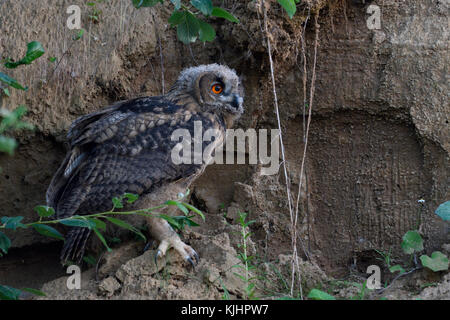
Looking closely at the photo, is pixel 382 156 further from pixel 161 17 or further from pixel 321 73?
pixel 161 17

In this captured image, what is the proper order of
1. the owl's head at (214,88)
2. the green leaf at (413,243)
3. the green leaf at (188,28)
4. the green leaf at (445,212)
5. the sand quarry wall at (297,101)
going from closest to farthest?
the green leaf at (188,28) → the green leaf at (445,212) → the green leaf at (413,243) → the owl's head at (214,88) → the sand quarry wall at (297,101)

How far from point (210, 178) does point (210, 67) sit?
3.49ft

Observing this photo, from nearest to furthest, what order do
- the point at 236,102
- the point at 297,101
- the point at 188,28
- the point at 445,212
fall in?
1. the point at 188,28
2. the point at 445,212
3. the point at 236,102
4. the point at 297,101

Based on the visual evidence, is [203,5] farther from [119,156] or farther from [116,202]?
[119,156]

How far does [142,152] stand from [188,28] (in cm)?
103

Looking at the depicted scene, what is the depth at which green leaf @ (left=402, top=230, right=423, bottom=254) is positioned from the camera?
3.43m

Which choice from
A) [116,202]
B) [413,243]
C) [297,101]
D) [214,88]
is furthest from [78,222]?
[297,101]

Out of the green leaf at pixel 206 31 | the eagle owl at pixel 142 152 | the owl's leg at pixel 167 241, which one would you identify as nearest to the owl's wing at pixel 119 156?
the eagle owl at pixel 142 152

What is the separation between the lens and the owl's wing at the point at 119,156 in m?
3.47

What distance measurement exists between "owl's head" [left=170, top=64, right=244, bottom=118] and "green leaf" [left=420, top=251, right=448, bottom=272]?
5.79 feet

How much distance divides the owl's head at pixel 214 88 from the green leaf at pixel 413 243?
62.8 inches

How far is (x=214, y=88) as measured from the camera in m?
3.93

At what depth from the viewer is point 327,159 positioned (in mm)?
4375

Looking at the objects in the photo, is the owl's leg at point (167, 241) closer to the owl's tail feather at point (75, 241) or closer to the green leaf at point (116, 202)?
the owl's tail feather at point (75, 241)
